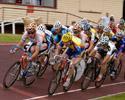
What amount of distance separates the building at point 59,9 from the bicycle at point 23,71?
719 inches

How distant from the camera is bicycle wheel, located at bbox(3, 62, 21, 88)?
1405 centimetres

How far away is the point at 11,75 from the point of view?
1413 centimetres

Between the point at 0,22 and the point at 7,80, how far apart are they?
18069mm

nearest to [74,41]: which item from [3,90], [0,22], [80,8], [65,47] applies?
[65,47]

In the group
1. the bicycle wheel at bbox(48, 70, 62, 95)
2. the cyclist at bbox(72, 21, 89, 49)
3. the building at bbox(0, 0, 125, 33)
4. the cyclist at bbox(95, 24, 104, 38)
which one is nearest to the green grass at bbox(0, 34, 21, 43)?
the building at bbox(0, 0, 125, 33)

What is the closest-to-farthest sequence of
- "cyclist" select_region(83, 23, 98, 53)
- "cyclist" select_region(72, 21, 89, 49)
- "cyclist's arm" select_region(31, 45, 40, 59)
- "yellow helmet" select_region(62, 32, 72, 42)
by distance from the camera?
1. "cyclist's arm" select_region(31, 45, 40, 59)
2. "yellow helmet" select_region(62, 32, 72, 42)
3. "cyclist" select_region(72, 21, 89, 49)
4. "cyclist" select_region(83, 23, 98, 53)

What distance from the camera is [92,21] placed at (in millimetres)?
37781

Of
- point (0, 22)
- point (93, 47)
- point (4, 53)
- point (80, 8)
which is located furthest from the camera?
point (80, 8)

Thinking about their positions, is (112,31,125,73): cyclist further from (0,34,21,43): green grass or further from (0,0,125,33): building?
(0,0,125,33): building

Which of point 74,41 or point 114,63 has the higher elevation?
point 74,41

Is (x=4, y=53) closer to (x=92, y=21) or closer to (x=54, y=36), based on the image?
(x=54, y=36)

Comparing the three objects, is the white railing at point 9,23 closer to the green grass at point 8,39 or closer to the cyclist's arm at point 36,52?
the green grass at point 8,39

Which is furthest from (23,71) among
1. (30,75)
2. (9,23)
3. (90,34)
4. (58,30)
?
(9,23)

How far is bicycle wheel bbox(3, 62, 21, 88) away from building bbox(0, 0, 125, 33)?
1888 centimetres
